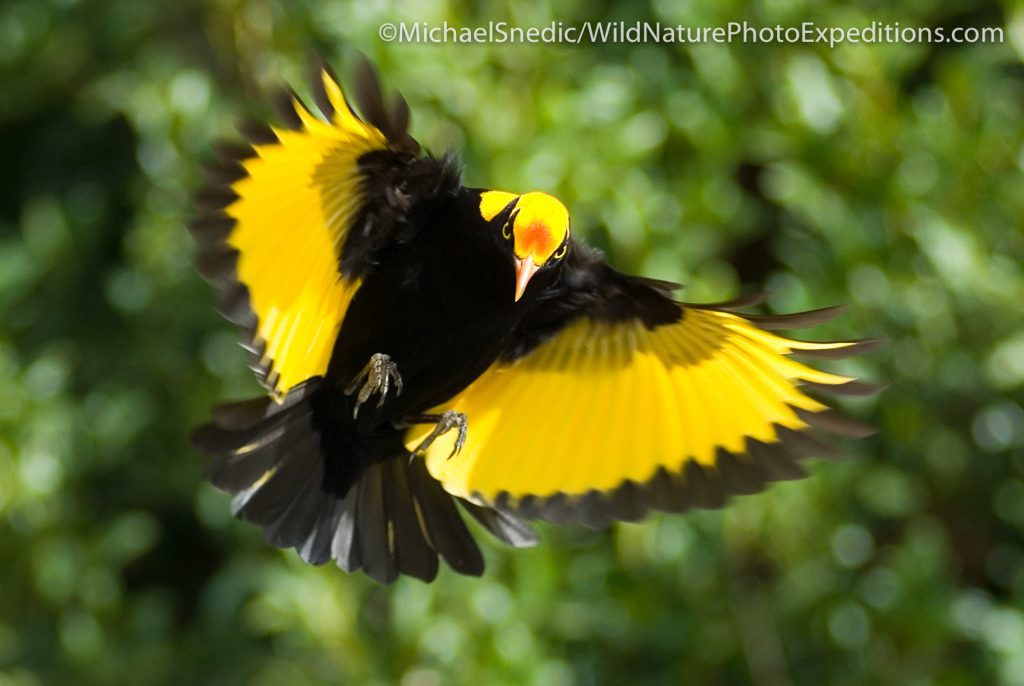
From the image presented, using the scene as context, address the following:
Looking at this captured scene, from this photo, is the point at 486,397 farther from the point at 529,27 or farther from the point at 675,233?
the point at 529,27

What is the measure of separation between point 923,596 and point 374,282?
1.32m

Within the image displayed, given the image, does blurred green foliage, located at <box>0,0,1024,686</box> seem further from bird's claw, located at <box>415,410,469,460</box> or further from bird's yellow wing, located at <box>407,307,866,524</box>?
bird's claw, located at <box>415,410,469,460</box>

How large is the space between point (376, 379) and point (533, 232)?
0.30 metres

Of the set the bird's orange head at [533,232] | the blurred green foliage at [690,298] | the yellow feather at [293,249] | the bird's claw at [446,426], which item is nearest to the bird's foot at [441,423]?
the bird's claw at [446,426]

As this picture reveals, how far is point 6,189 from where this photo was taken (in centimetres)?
358

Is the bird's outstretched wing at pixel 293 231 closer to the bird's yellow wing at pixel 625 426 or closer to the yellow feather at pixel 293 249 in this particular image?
the yellow feather at pixel 293 249

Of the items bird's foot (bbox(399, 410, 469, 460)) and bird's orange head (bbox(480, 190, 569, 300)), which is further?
bird's foot (bbox(399, 410, 469, 460))

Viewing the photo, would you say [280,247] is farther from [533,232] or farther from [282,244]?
[533,232]

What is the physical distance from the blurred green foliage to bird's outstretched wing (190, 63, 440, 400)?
2.52 ft

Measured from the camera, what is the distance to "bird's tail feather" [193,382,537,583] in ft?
6.47

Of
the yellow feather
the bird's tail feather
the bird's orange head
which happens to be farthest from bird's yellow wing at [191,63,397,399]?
the bird's orange head

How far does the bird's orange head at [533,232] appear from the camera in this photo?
160 centimetres

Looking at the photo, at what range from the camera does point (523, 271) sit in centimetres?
161

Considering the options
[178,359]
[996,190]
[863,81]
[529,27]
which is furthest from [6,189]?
[996,190]
